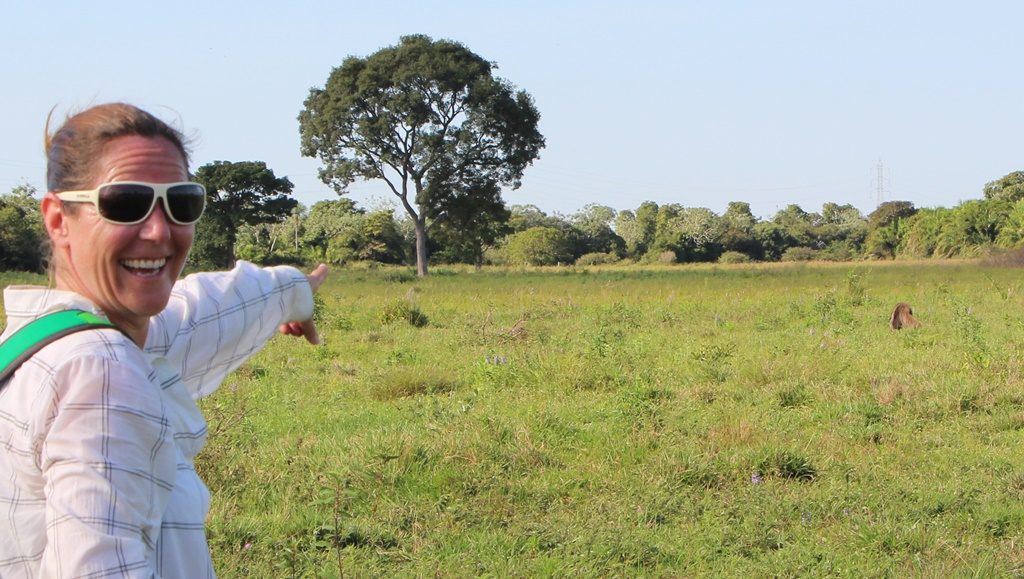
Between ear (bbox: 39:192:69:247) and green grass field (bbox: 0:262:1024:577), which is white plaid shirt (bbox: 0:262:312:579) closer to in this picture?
ear (bbox: 39:192:69:247)

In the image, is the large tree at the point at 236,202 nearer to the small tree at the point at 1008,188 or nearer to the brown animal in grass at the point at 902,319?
the brown animal in grass at the point at 902,319

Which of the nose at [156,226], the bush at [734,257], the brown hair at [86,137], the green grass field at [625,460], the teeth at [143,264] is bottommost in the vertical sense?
the green grass field at [625,460]

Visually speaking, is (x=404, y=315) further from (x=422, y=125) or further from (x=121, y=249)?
(x=422, y=125)

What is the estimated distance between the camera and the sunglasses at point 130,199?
4.07 feet

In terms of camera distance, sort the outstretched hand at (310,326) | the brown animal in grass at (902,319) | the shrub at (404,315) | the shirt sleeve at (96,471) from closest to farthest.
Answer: the shirt sleeve at (96,471)
the outstretched hand at (310,326)
the brown animal in grass at (902,319)
the shrub at (404,315)

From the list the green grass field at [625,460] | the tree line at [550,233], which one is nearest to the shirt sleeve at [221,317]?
the green grass field at [625,460]

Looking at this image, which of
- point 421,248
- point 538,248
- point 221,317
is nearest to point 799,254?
point 538,248

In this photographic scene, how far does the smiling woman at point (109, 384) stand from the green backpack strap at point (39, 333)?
0.04 feet

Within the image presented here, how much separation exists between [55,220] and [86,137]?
0.36ft

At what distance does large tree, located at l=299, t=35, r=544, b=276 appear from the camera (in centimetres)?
3756

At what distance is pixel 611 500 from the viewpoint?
4797mm

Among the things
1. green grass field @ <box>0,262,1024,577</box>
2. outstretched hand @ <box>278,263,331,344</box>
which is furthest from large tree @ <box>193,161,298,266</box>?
outstretched hand @ <box>278,263,331,344</box>

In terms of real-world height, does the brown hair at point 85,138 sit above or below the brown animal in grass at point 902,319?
above

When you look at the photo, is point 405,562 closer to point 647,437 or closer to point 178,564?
point 647,437
